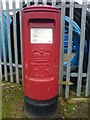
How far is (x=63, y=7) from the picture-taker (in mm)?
2691

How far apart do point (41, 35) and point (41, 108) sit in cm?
93

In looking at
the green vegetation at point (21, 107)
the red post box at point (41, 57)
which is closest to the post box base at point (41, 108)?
the red post box at point (41, 57)

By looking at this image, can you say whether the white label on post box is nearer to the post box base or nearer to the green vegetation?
the post box base

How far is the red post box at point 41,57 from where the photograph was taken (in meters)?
2.12

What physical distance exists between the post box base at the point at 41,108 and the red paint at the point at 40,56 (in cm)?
7

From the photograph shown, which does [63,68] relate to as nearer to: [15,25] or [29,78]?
[29,78]

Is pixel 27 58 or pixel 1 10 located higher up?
pixel 1 10

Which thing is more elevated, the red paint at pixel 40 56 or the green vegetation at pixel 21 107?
the red paint at pixel 40 56

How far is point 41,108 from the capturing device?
2359 millimetres

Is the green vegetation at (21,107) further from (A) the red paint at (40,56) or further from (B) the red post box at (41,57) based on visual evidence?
(A) the red paint at (40,56)

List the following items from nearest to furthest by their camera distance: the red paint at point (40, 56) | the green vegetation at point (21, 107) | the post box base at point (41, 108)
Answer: the red paint at point (40, 56)
the post box base at point (41, 108)
the green vegetation at point (21, 107)

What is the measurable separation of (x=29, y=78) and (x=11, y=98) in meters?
0.87

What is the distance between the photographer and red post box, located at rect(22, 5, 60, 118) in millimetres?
Result: 2117

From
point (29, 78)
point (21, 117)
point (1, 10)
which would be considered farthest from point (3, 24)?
point (21, 117)
